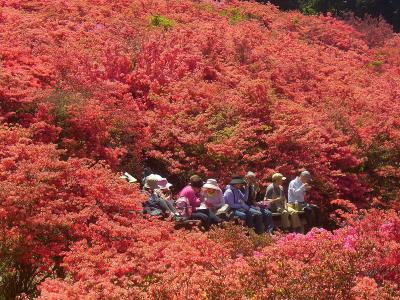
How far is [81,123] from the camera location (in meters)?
10.1

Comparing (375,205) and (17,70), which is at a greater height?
(17,70)

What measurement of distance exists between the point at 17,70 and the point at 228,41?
7454 millimetres

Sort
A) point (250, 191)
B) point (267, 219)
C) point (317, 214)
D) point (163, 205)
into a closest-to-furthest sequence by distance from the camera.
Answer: point (163, 205) → point (267, 219) → point (250, 191) → point (317, 214)

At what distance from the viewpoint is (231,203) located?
9.56m

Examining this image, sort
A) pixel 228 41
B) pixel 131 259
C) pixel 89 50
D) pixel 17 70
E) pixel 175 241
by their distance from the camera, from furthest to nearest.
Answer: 1. pixel 228 41
2. pixel 89 50
3. pixel 17 70
4. pixel 175 241
5. pixel 131 259

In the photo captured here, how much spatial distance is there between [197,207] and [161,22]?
392 inches

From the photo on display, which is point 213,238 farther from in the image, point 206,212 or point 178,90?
point 178,90

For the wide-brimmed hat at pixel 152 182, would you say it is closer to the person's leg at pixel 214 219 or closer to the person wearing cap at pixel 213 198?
the person wearing cap at pixel 213 198

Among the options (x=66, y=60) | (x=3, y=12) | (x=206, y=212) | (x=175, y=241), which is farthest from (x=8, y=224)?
(x=3, y=12)

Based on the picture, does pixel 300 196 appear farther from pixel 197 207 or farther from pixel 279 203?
pixel 197 207

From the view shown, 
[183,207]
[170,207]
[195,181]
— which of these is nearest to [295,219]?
[195,181]

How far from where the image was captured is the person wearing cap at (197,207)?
902 centimetres

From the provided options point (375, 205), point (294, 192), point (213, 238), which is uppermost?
point (213, 238)

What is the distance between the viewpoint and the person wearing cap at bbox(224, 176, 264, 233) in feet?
30.9
